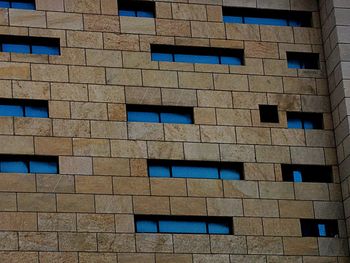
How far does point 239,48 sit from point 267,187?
461 centimetres

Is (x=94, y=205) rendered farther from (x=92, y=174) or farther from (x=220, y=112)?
(x=220, y=112)

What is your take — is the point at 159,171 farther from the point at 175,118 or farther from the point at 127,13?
the point at 127,13

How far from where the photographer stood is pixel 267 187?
114ft

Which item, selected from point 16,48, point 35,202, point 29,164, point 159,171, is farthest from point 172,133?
point 16,48

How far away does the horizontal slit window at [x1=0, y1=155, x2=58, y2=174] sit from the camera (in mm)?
32719

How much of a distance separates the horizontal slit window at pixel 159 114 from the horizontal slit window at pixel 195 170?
1.36m

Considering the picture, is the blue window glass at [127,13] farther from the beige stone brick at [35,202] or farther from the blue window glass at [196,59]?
the beige stone brick at [35,202]

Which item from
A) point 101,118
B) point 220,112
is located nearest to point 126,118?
point 101,118

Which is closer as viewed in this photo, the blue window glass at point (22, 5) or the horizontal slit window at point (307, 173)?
the blue window glass at point (22, 5)

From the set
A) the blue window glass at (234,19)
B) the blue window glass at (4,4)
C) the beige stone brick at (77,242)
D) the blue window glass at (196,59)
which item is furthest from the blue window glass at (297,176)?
the blue window glass at (4,4)

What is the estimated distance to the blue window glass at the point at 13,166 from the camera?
107 ft

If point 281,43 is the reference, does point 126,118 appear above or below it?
below

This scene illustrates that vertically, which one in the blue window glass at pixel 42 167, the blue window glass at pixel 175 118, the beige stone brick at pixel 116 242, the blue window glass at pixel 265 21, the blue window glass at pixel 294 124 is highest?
the blue window glass at pixel 265 21

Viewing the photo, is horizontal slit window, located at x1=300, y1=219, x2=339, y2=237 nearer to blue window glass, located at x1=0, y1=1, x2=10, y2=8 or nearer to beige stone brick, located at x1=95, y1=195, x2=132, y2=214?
beige stone brick, located at x1=95, y1=195, x2=132, y2=214
